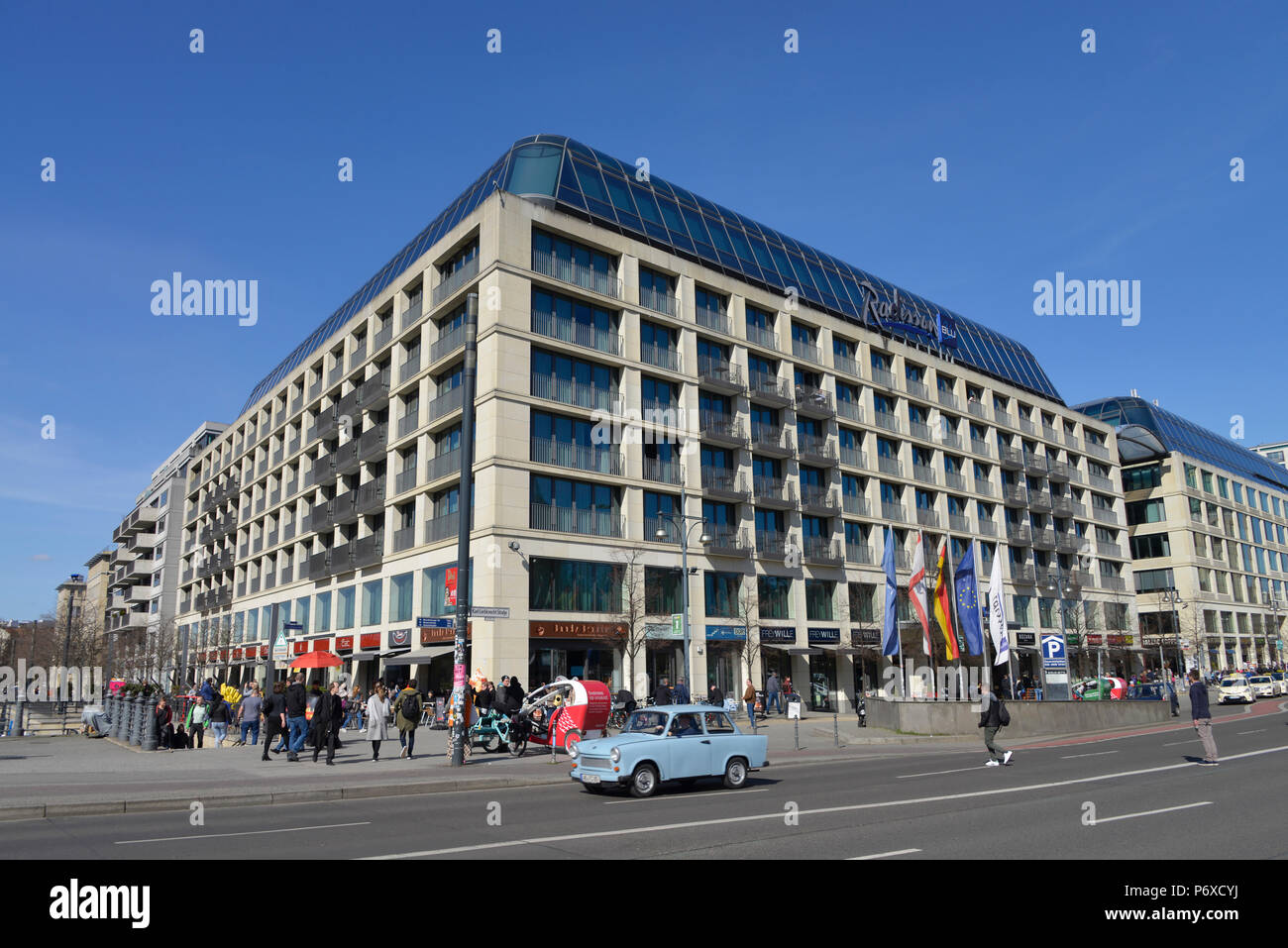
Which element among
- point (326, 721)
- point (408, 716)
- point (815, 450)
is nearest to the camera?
point (326, 721)

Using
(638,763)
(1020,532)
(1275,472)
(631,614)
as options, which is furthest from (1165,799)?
(1275,472)

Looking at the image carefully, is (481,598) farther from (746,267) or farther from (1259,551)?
(1259,551)

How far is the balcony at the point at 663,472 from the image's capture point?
3938 cm

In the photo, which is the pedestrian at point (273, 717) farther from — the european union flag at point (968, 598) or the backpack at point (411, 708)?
the european union flag at point (968, 598)

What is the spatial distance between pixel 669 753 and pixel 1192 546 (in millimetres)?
81115

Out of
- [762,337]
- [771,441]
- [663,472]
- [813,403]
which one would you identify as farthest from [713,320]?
[663,472]

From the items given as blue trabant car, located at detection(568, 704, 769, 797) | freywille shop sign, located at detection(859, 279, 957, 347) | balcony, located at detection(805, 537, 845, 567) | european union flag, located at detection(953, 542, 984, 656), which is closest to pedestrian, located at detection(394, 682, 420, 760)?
blue trabant car, located at detection(568, 704, 769, 797)

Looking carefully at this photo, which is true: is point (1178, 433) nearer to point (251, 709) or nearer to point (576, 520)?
point (576, 520)

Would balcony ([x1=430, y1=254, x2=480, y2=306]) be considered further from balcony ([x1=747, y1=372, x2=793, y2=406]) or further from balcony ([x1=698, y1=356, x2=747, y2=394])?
balcony ([x1=747, y1=372, x2=793, y2=406])

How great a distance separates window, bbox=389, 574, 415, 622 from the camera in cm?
3922

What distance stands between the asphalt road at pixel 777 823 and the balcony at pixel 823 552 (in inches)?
1082

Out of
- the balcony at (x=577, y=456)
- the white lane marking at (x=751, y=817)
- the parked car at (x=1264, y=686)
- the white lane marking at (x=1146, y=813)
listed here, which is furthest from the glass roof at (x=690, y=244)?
the white lane marking at (x=1146, y=813)

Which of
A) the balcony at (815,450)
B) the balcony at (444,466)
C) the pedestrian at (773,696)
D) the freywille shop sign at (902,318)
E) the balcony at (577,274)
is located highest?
the freywille shop sign at (902,318)

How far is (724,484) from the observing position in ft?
138
